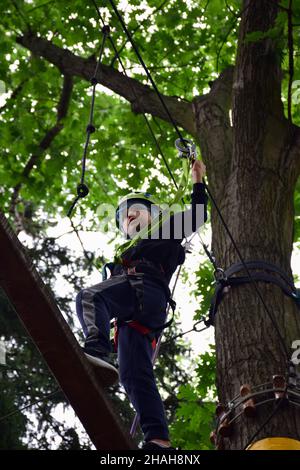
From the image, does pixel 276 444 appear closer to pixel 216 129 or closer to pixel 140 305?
pixel 140 305

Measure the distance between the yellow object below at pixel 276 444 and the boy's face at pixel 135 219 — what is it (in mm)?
2051

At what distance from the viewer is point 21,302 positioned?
10.3 ft

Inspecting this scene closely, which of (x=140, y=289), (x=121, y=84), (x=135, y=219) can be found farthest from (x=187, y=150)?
(x=121, y=84)

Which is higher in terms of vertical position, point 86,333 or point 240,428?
point 86,333

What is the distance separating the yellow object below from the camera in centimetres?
301

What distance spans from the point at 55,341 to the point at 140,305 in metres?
A: 1.12

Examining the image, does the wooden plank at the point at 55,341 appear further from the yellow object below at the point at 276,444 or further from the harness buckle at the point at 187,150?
the harness buckle at the point at 187,150

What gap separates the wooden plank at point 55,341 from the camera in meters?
3.09

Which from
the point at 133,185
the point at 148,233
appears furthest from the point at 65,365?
the point at 133,185

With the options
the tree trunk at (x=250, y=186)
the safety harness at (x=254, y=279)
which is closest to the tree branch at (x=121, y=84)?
the tree trunk at (x=250, y=186)

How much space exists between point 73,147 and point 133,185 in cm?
104

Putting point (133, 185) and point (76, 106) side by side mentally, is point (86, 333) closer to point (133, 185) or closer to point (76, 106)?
point (133, 185)

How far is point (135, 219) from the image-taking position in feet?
16.1

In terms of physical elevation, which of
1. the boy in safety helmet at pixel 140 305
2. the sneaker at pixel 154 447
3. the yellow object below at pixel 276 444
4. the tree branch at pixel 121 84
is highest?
the tree branch at pixel 121 84
